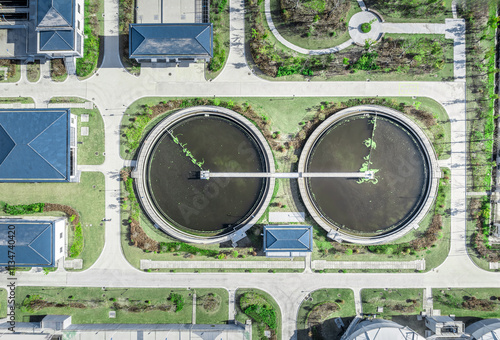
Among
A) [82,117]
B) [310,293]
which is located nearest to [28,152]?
[82,117]

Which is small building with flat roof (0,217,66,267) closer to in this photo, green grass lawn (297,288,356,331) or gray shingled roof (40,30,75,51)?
gray shingled roof (40,30,75,51)

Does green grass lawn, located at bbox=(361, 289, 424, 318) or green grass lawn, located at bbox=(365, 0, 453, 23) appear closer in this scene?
green grass lawn, located at bbox=(361, 289, 424, 318)

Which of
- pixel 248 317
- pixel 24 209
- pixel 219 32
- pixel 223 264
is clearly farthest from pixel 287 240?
pixel 24 209

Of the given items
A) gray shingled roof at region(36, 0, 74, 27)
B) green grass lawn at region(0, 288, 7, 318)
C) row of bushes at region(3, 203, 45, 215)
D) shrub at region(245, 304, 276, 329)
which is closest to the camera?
gray shingled roof at region(36, 0, 74, 27)

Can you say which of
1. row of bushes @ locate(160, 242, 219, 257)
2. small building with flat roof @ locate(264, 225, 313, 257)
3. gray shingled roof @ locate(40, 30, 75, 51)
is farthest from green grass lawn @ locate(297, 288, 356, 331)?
gray shingled roof @ locate(40, 30, 75, 51)

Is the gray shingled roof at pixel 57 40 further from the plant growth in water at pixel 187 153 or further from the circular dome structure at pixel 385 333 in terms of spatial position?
the circular dome structure at pixel 385 333

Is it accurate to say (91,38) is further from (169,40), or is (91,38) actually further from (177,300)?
(177,300)

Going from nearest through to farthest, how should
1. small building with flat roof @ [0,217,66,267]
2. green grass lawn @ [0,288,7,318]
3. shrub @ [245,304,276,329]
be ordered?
1. small building with flat roof @ [0,217,66,267]
2. shrub @ [245,304,276,329]
3. green grass lawn @ [0,288,7,318]

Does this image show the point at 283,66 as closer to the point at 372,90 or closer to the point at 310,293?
the point at 372,90

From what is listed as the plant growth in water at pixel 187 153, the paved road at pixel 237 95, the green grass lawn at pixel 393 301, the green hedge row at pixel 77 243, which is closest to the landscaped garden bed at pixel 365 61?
the paved road at pixel 237 95
